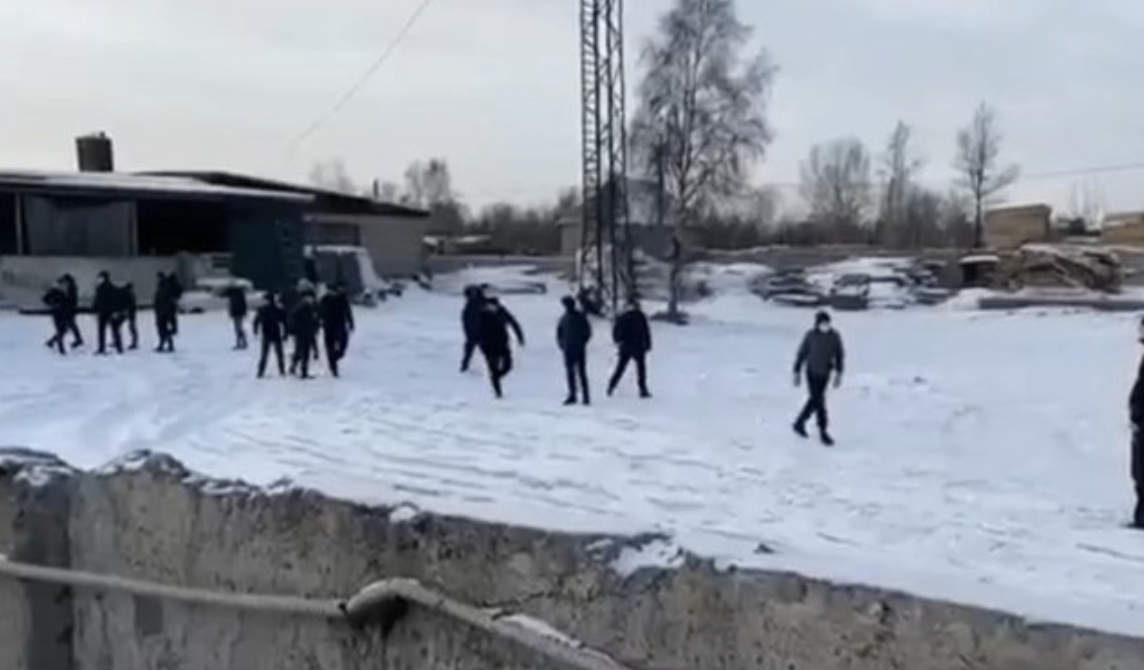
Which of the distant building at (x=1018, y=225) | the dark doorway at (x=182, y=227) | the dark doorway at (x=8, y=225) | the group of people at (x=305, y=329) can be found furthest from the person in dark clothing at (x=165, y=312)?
the distant building at (x=1018, y=225)

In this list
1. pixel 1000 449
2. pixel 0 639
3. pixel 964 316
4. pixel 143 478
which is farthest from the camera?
pixel 964 316

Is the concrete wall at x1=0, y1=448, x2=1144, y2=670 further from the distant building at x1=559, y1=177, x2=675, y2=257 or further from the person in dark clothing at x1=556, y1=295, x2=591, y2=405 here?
the distant building at x1=559, y1=177, x2=675, y2=257

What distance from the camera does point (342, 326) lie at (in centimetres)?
2284

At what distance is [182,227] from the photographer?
40906 mm

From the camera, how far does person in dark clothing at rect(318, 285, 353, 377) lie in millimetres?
22375

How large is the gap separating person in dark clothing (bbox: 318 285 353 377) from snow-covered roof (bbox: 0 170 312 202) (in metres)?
15.7

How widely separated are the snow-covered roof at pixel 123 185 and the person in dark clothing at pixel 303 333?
1585 centimetres

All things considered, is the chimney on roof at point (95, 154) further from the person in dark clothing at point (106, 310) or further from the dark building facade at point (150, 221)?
the person in dark clothing at point (106, 310)

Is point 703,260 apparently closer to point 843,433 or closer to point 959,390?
point 959,390

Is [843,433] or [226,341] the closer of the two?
[843,433]

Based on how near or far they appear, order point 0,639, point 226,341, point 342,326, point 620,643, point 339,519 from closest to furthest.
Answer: point 620,643
point 339,519
point 0,639
point 342,326
point 226,341

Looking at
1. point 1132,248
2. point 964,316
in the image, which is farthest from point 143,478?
point 1132,248

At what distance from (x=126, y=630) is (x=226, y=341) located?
26.1 m

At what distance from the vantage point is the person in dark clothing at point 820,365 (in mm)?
16047
